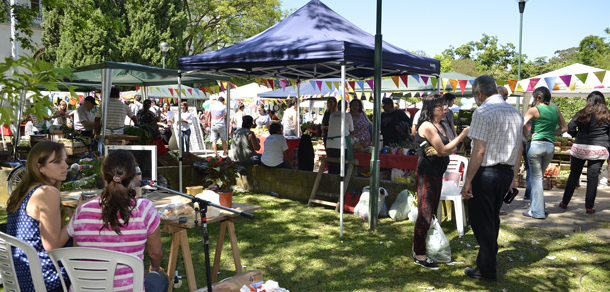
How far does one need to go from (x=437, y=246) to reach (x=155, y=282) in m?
2.85

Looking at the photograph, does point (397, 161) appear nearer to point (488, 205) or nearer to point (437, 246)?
point (437, 246)

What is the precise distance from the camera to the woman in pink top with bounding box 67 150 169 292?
2.33m

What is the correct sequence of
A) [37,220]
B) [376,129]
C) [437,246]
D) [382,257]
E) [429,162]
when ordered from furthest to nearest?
[376,129], [382,257], [437,246], [429,162], [37,220]

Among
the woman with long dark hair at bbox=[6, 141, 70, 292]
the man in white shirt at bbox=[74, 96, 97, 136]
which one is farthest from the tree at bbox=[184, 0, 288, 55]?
the woman with long dark hair at bbox=[6, 141, 70, 292]

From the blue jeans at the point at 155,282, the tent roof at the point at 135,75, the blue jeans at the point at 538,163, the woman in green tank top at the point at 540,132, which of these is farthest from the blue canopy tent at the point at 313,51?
the blue jeans at the point at 155,282

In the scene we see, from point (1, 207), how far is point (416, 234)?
19.6 feet

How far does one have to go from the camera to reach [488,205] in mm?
3965

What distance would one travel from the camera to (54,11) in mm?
24109

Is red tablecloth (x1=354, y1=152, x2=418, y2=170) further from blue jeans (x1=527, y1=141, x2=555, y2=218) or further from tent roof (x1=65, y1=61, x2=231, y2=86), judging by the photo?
tent roof (x1=65, y1=61, x2=231, y2=86)

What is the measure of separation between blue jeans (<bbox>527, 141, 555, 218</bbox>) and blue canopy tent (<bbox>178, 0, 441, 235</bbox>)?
1.89 m

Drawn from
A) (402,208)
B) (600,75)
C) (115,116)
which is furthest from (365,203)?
(600,75)

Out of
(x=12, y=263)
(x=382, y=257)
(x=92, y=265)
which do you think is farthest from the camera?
(x=382, y=257)

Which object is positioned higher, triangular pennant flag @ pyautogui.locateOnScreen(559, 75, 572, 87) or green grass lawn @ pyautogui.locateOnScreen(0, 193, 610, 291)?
triangular pennant flag @ pyautogui.locateOnScreen(559, 75, 572, 87)

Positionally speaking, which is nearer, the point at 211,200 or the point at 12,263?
the point at 12,263
